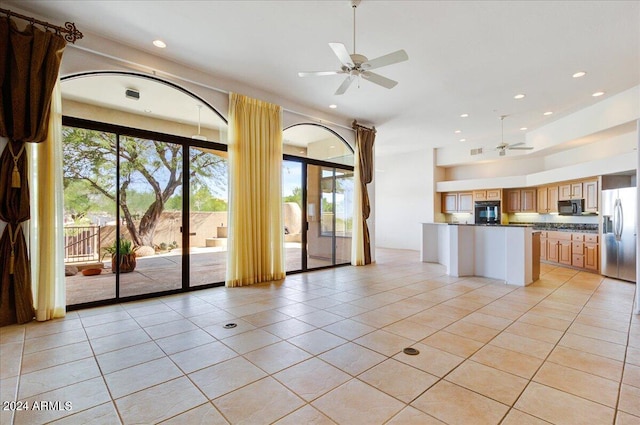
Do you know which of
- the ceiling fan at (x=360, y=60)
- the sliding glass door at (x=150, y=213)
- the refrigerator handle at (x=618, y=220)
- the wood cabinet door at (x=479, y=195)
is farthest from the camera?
the wood cabinet door at (x=479, y=195)

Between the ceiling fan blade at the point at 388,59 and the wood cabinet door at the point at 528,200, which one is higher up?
the ceiling fan blade at the point at 388,59

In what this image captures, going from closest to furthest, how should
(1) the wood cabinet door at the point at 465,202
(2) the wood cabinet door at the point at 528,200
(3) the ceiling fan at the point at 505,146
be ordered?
1. (3) the ceiling fan at the point at 505,146
2. (2) the wood cabinet door at the point at 528,200
3. (1) the wood cabinet door at the point at 465,202

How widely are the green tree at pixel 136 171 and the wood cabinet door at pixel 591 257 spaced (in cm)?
800

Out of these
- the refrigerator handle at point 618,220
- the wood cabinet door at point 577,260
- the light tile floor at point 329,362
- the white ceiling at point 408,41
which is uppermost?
the white ceiling at point 408,41

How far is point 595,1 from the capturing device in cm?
322

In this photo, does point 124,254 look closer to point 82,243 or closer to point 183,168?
point 82,243

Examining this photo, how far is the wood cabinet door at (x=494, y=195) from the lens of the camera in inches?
362

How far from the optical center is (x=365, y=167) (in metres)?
7.57

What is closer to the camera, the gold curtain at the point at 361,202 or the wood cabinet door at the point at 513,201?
the gold curtain at the point at 361,202

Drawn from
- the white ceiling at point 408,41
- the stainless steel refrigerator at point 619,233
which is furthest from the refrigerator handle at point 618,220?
Result: the white ceiling at point 408,41

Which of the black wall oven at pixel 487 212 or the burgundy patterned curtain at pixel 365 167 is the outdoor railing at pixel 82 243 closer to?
the burgundy patterned curtain at pixel 365 167

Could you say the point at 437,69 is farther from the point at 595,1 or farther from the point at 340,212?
the point at 340,212

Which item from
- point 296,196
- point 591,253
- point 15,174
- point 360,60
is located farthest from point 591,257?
point 15,174

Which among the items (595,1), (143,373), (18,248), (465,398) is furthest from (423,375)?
(18,248)
